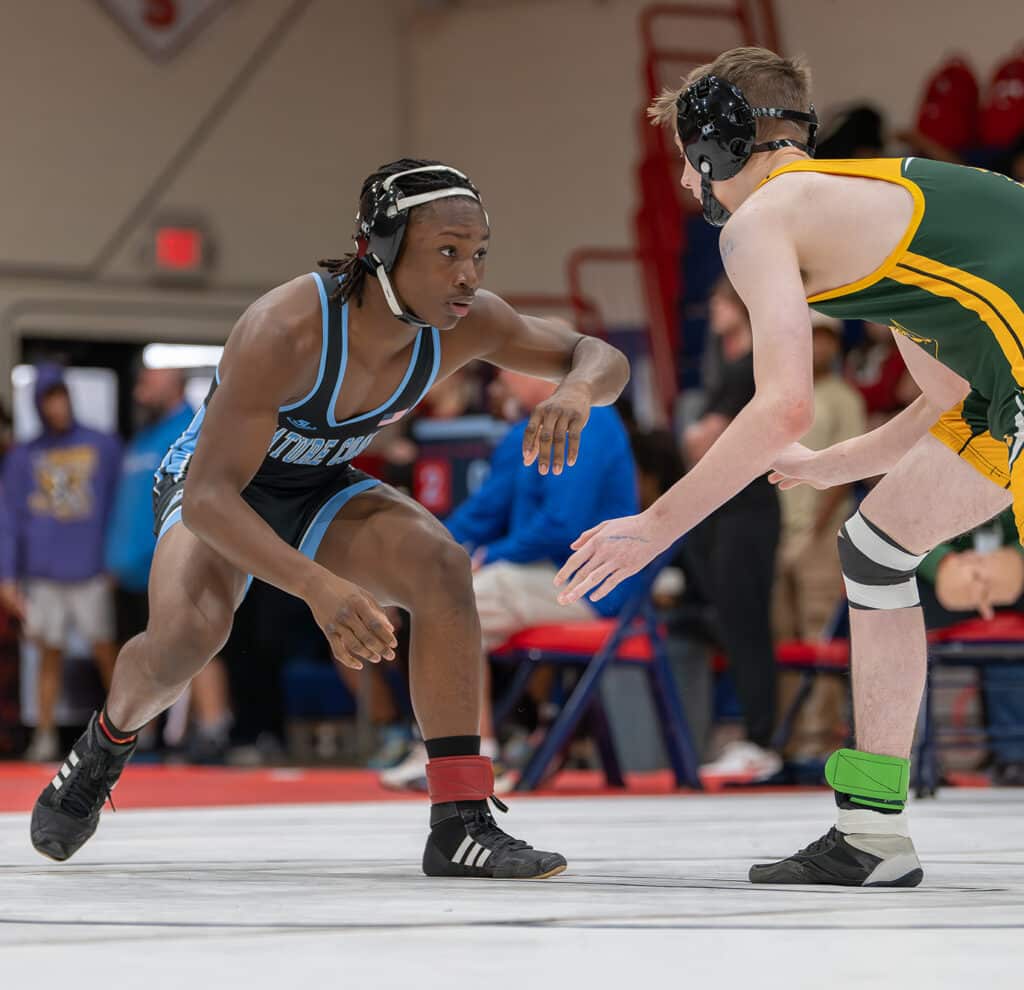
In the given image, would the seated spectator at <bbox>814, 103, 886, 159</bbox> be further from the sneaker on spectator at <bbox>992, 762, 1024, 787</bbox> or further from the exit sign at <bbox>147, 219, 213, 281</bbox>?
the exit sign at <bbox>147, 219, 213, 281</bbox>

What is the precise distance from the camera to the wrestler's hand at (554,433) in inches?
107

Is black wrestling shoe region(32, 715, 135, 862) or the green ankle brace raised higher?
the green ankle brace

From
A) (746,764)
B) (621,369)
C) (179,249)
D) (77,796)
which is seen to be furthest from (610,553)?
(179,249)

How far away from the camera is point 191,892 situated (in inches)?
98.0

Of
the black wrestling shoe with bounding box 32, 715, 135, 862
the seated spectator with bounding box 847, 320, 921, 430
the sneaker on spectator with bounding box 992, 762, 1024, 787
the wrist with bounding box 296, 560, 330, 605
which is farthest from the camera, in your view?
the seated spectator with bounding box 847, 320, 921, 430

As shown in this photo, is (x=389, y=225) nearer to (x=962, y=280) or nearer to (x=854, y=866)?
(x=962, y=280)

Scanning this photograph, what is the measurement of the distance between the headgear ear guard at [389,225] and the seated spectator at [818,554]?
361 centimetres

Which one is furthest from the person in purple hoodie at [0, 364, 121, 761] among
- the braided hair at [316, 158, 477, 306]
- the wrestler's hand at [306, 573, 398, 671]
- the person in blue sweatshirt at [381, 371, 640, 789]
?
the wrestler's hand at [306, 573, 398, 671]

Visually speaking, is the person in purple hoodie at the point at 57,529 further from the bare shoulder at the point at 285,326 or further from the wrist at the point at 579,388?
the wrist at the point at 579,388

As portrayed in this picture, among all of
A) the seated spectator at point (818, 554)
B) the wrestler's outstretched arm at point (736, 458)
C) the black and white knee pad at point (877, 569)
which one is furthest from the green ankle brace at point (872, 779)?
the seated spectator at point (818, 554)

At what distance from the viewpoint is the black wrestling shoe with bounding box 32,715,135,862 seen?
3068mm

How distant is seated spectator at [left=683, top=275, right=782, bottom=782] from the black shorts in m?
2.59

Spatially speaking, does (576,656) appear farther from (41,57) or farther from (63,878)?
(41,57)

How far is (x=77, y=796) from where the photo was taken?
3.11 m
